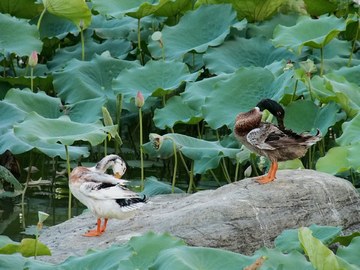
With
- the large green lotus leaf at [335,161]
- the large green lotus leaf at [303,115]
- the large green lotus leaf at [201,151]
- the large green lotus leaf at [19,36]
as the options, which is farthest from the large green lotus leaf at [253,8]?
the large green lotus leaf at [335,161]

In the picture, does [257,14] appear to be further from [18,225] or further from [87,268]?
[87,268]

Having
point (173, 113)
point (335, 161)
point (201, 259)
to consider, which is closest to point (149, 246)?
point (201, 259)

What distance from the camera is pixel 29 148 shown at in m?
4.36

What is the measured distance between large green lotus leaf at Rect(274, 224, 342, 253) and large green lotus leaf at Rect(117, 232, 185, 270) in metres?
0.53

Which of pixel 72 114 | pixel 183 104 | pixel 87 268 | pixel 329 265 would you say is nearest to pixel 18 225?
pixel 72 114

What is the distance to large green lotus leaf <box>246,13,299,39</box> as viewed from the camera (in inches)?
243

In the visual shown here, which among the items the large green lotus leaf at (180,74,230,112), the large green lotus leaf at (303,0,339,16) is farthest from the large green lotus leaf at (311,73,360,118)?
the large green lotus leaf at (303,0,339,16)

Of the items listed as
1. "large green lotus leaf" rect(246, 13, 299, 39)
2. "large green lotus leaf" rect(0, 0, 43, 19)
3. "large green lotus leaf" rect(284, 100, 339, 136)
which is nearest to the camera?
"large green lotus leaf" rect(284, 100, 339, 136)

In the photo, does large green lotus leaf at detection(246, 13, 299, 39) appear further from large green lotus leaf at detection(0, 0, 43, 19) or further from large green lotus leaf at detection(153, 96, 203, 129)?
large green lotus leaf at detection(0, 0, 43, 19)

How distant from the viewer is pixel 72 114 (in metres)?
5.07

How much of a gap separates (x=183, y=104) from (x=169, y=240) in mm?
2552

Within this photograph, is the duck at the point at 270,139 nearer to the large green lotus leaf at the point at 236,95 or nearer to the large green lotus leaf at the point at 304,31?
the large green lotus leaf at the point at 236,95

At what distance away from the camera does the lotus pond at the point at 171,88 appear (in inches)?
174

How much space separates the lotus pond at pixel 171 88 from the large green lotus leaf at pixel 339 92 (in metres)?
0.01
